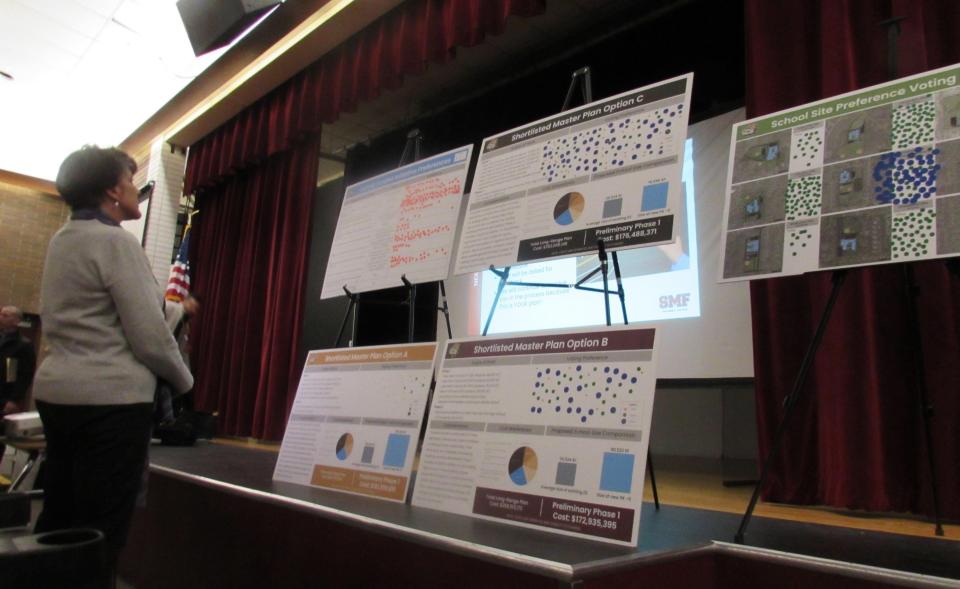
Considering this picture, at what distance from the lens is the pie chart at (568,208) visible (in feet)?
5.65

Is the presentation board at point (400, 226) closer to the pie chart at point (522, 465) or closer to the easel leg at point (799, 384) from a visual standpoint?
the pie chart at point (522, 465)

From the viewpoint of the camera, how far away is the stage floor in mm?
1027

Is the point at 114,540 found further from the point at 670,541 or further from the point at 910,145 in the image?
the point at 910,145

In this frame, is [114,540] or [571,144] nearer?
[114,540]

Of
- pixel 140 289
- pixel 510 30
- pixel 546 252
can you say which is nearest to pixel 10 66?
pixel 510 30

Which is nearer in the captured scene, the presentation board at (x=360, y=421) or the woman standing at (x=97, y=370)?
the woman standing at (x=97, y=370)

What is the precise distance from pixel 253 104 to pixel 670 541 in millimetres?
4621

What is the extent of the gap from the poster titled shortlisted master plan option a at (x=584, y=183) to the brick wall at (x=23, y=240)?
6951 millimetres

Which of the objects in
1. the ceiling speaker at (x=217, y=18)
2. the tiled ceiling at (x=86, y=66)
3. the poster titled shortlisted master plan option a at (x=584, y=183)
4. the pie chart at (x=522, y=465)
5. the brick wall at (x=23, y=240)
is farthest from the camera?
the brick wall at (x=23, y=240)

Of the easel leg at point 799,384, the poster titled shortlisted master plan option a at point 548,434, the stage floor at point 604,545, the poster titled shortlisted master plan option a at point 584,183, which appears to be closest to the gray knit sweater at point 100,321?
the stage floor at point 604,545

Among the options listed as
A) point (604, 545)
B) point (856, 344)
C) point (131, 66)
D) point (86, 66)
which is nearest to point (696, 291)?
point (856, 344)

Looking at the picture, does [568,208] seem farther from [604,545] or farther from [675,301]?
[675,301]

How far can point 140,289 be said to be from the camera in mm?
1313

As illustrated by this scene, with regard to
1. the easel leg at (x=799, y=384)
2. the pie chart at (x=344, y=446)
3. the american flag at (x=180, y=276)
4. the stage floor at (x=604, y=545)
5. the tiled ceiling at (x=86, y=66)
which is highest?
the tiled ceiling at (x=86, y=66)
